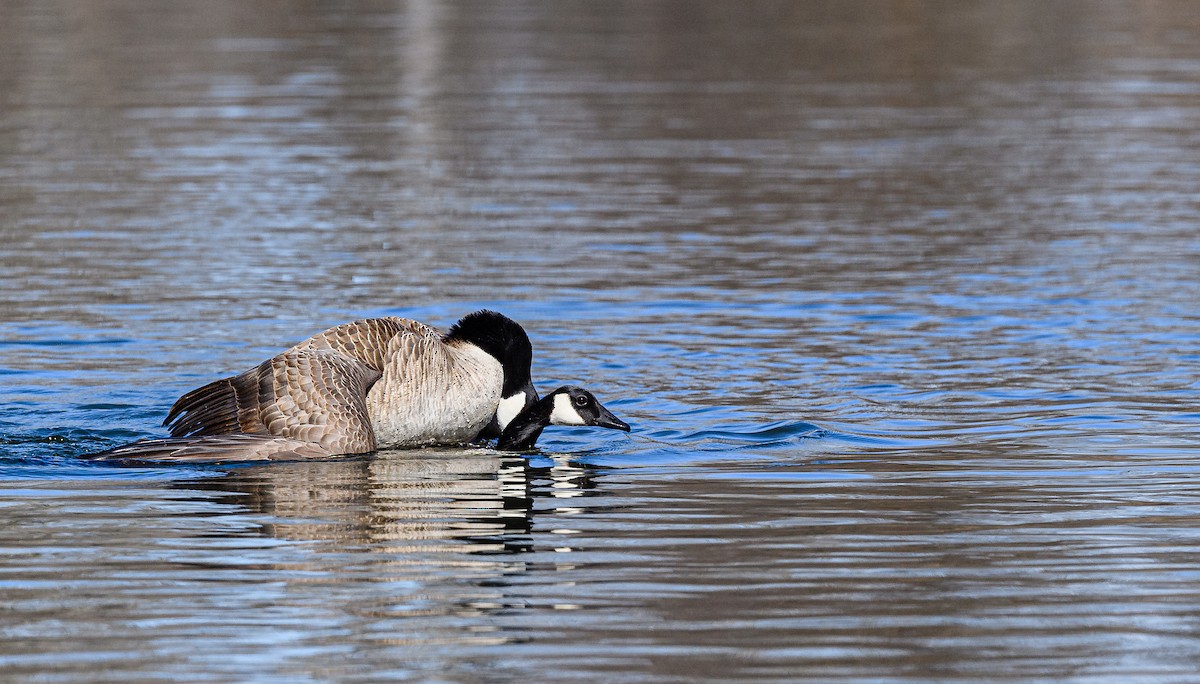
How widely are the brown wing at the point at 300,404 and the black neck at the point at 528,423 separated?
1.04 meters

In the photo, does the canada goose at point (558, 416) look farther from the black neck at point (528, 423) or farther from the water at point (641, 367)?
the water at point (641, 367)

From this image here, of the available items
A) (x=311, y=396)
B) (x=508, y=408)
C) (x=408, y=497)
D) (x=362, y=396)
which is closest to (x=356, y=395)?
(x=362, y=396)

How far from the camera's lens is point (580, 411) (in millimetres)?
12383

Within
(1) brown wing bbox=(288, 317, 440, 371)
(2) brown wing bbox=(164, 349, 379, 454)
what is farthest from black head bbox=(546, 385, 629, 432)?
(2) brown wing bbox=(164, 349, 379, 454)

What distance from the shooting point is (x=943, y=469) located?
11.4 metres

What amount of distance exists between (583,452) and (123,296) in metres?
7.18

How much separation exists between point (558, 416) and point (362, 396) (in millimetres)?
1402

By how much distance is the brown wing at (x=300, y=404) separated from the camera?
11.8 metres

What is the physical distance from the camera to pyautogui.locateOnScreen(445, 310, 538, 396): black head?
40.4ft

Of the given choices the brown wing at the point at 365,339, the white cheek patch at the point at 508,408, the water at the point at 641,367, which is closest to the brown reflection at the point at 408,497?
the water at the point at 641,367

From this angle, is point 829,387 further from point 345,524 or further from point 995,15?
point 995,15

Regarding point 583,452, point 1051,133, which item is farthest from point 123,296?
point 1051,133

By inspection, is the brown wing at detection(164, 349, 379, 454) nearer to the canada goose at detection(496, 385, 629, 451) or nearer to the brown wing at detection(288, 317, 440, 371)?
the brown wing at detection(288, 317, 440, 371)

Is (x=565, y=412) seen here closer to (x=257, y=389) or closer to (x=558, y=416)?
(x=558, y=416)
